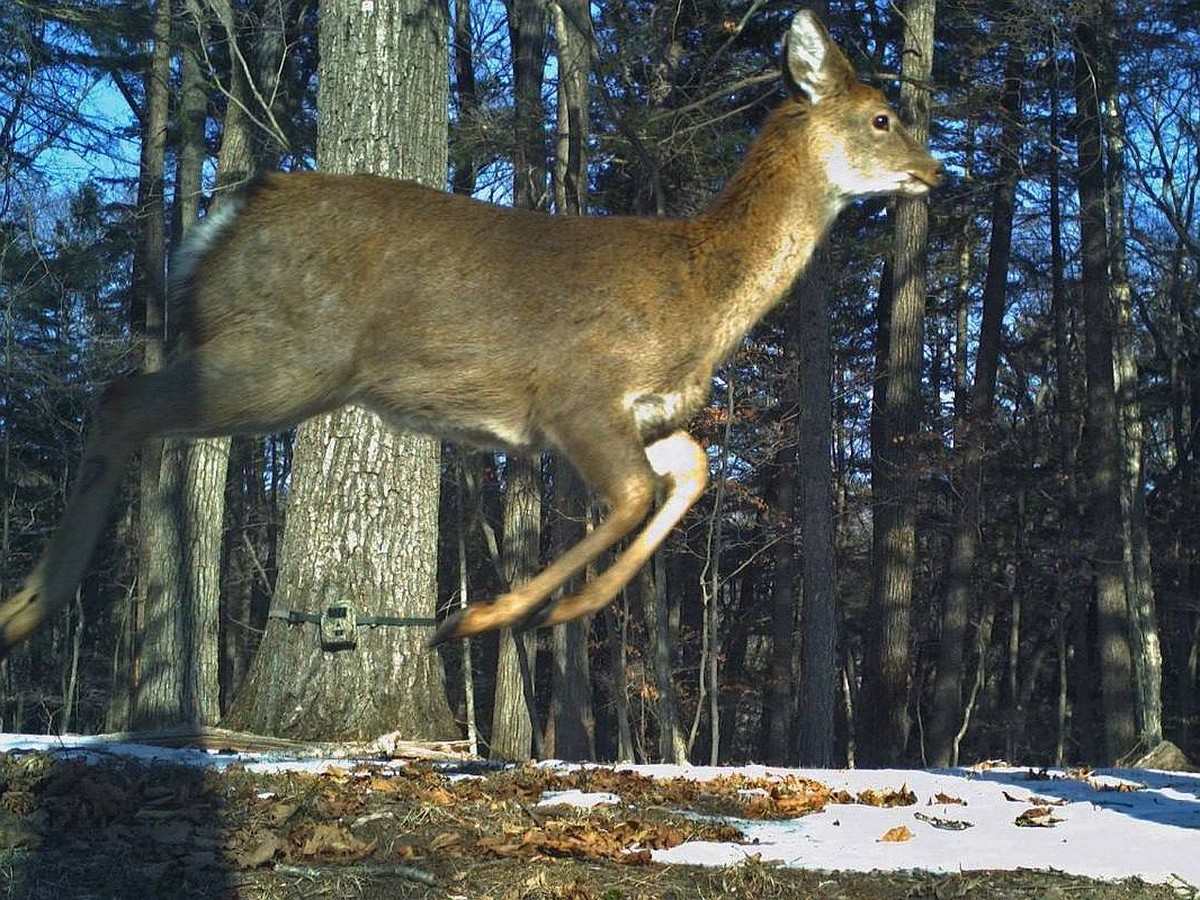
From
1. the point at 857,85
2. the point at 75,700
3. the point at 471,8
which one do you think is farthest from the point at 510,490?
the point at 75,700

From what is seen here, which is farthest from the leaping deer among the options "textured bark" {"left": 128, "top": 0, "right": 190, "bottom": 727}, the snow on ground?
"textured bark" {"left": 128, "top": 0, "right": 190, "bottom": 727}

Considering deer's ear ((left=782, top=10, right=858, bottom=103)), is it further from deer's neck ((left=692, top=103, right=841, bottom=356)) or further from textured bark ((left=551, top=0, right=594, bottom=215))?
textured bark ((left=551, top=0, right=594, bottom=215))

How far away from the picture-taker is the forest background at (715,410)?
1025cm

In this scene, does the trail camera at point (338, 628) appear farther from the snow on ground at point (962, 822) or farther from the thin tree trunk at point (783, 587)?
the thin tree trunk at point (783, 587)

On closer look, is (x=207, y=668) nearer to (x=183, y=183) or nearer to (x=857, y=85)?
(x=183, y=183)

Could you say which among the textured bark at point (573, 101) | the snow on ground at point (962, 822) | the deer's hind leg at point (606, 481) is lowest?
the snow on ground at point (962, 822)

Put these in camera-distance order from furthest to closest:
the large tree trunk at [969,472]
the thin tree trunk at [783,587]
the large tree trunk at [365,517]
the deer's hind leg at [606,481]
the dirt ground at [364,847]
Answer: the thin tree trunk at [783,587], the large tree trunk at [969,472], the large tree trunk at [365,517], the deer's hind leg at [606,481], the dirt ground at [364,847]

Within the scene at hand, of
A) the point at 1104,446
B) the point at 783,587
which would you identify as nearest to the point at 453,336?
the point at 1104,446

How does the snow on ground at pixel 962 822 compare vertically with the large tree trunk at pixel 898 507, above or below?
below

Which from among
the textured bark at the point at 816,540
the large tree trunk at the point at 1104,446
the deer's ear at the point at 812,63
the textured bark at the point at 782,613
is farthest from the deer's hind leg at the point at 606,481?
the textured bark at the point at 782,613

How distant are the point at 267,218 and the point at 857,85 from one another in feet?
8.46

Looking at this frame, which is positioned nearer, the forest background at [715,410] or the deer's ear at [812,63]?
the deer's ear at [812,63]

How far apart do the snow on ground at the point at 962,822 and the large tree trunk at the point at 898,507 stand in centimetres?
1312

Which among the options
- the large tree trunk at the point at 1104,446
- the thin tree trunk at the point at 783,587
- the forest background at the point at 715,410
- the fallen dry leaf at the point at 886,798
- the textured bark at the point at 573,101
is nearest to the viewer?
the textured bark at the point at 573,101
